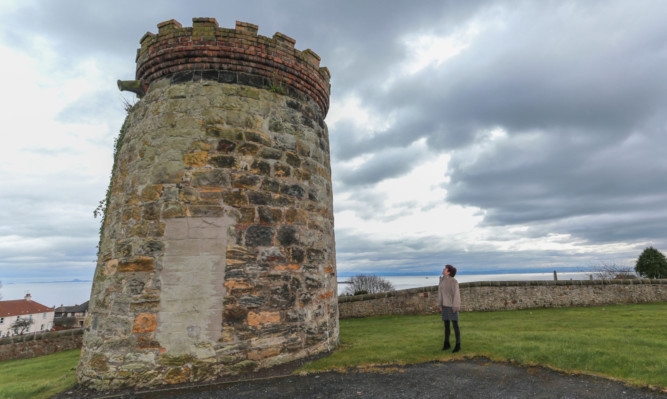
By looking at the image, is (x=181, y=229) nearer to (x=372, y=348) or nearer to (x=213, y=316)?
(x=213, y=316)

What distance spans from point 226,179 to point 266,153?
0.91 meters

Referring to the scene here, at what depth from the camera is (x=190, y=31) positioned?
629cm

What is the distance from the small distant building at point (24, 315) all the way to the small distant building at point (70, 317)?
1.96 metres

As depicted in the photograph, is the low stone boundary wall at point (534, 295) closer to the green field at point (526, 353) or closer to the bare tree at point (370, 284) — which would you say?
the green field at point (526, 353)

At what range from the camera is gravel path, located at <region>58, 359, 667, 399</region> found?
3988 mm

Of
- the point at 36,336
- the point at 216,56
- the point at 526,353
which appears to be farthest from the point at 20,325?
the point at 526,353

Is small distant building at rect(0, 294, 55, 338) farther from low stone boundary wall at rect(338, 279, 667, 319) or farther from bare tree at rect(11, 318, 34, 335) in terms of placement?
low stone boundary wall at rect(338, 279, 667, 319)

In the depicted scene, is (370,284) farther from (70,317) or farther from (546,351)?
(546,351)

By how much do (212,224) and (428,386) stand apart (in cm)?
400

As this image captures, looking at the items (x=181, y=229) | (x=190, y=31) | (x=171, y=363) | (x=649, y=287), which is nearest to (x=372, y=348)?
(x=171, y=363)

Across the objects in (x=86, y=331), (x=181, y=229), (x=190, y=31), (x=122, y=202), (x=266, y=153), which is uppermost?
(x=190, y=31)

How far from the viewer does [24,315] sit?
5681cm

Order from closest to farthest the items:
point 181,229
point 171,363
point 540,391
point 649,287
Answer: point 540,391 → point 171,363 → point 181,229 → point 649,287

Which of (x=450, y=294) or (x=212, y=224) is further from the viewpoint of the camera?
(x=450, y=294)
